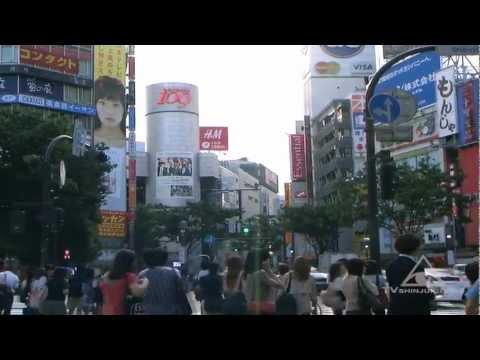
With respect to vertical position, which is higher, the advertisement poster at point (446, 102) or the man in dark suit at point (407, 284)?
the advertisement poster at point (446, 102)

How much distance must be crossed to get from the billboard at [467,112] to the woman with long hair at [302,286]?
110 feet

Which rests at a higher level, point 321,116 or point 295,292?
point 321,116

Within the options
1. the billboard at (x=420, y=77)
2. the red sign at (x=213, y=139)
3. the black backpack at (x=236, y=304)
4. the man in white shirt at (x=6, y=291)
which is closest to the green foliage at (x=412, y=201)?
the billboard at (x=420, y=77)

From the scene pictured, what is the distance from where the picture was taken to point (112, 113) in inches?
2178

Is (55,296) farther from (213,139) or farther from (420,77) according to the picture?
(213,139)

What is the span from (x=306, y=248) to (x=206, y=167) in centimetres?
2709

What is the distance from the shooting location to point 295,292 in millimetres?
7281

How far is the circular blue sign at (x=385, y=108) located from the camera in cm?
1117

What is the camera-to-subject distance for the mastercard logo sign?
7212 centimetres

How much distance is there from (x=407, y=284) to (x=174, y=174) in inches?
2573

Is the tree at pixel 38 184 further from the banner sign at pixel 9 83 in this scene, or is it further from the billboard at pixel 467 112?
the billboard at pixel 467 112
